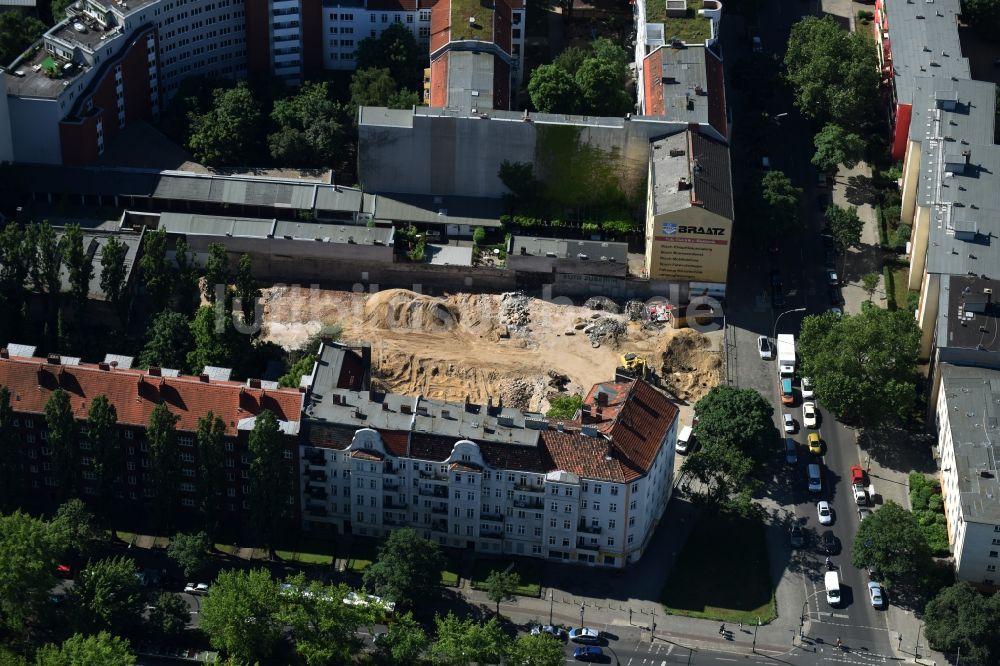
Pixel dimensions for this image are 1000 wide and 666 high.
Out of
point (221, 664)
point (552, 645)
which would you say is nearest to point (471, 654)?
point (552, 645)

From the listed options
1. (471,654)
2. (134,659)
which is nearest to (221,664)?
(134,659)

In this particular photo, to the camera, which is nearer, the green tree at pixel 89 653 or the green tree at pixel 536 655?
the green tree at pixel 89 653

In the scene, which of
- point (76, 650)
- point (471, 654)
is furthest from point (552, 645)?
point (76, 650)

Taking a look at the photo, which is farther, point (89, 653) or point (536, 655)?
point (536, 655)

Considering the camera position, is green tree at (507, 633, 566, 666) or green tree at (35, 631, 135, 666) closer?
green tree at (35, 631, 135, 666)

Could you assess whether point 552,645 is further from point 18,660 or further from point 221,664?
point 18,660

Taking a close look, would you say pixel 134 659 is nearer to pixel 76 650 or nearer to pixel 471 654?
pixel 76 650

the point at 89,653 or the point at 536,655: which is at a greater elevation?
the point at 89,653
